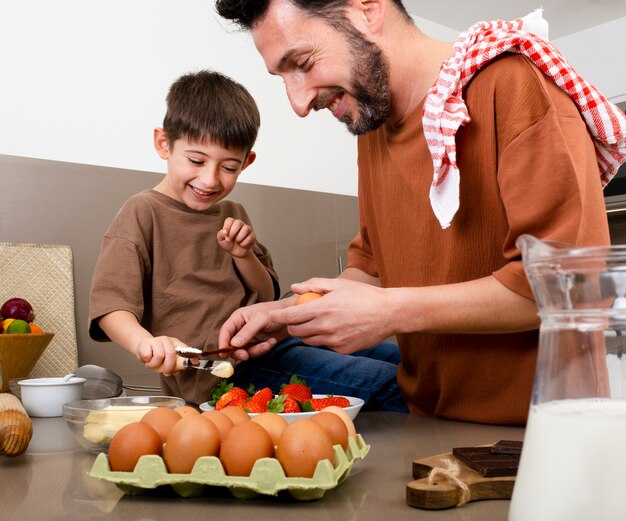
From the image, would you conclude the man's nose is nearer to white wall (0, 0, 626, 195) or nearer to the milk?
the milk

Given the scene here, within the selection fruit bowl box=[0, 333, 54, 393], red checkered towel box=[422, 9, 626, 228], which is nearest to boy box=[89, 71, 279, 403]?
fruit bowl box=[0, 333, 54, 393]

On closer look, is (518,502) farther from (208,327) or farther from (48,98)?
(48,98)

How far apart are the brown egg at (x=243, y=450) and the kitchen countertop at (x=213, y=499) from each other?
0.11 ft

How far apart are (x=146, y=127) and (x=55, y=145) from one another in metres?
0.30

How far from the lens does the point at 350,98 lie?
1177 mm

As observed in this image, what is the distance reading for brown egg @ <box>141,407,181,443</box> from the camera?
25.5 inches

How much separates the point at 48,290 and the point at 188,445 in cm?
145

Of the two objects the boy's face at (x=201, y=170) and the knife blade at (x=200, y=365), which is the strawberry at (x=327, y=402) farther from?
the boy's face at (x=201, y=170)

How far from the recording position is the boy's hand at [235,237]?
1429 millimetres

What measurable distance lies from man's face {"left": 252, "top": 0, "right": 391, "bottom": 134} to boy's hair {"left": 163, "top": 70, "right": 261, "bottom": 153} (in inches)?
13.2

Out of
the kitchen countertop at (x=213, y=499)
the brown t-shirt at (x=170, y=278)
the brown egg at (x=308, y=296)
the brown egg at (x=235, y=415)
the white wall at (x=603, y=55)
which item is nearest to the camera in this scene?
the kitchen countertop at (x=213, y=499)

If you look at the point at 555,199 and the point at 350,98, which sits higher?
the point at 350,98

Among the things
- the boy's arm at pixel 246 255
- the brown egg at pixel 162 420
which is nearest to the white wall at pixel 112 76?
the boy's arm at pixel 246 255

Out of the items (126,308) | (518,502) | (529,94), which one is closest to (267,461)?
(518,502)
